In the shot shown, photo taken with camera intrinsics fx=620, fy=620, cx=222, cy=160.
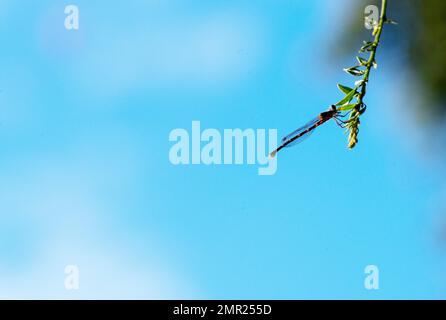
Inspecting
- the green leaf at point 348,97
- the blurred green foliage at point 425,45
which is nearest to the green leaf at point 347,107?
the green leaf at point 348,97

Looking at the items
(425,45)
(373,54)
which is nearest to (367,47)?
(373,54)

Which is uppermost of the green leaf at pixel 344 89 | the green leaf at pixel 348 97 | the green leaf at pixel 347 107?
the green leaf at pixel 344 89

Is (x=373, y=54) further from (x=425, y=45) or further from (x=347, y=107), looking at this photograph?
(x=425, y=45)

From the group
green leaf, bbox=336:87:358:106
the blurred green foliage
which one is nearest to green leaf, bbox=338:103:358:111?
green leaf, bbox=336:87:358:106

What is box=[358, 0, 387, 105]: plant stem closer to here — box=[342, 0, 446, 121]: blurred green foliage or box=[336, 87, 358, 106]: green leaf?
box=[336, 87, 358, 106]: green leaf

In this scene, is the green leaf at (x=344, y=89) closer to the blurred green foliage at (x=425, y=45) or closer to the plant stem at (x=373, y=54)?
the plant stem at (x=373, y=54)

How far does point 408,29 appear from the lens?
140 centimetres

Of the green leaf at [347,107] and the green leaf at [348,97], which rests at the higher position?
the green leaf at [348,97]
